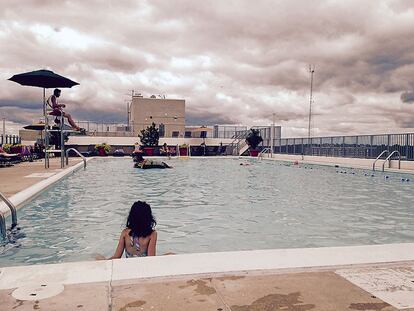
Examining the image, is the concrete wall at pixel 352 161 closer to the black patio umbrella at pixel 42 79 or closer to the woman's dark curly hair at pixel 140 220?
the black patio umbrella at pixel 42 79

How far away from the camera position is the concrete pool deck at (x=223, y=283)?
8.81 feet

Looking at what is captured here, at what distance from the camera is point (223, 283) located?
3096 mm

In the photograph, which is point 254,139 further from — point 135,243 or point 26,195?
A: point 135,243

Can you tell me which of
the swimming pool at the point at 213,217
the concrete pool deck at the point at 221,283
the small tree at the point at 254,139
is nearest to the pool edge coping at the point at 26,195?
the swimming pool at the point at 213,217

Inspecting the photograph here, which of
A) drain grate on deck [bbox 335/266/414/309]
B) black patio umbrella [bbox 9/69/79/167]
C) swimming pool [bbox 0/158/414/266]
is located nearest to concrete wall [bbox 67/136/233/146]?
black patio umbrella [bbox 9/69/79/167]

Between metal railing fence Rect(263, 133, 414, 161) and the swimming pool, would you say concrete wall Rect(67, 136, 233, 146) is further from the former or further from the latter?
the swimming pool

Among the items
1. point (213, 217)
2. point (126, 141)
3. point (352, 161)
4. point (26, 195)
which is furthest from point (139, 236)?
point (126, 141)

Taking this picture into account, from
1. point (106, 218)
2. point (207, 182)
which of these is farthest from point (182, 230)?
point (207, 182)

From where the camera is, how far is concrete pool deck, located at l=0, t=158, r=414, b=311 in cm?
269

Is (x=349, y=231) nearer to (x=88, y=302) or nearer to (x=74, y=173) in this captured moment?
(x=88, y=302)

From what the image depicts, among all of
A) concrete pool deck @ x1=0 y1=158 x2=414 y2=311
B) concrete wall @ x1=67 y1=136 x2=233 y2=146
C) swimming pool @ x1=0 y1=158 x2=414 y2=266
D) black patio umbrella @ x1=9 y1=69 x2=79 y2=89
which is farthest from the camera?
concrete wall @ x1=67 y1=136 x2=233 y2=146

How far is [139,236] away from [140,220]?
219 mm

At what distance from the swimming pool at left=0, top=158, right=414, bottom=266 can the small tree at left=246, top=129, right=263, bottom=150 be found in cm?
2588

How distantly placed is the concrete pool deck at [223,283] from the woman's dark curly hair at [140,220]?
0.77 metres
